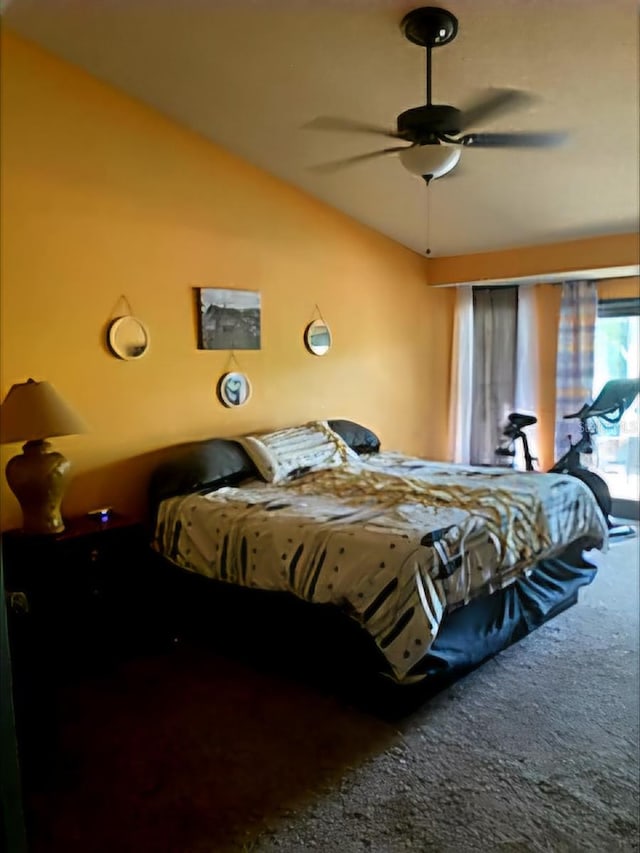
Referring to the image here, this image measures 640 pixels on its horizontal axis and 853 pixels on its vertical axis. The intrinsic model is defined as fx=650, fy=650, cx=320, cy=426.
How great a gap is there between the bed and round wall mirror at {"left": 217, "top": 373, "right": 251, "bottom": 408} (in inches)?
11.2

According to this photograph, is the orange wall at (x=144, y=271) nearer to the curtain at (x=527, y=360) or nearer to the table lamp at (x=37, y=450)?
the table lamp at (x=37, y=450)

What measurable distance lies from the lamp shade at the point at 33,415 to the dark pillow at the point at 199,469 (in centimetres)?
72

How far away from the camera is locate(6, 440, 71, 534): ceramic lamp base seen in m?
2.95

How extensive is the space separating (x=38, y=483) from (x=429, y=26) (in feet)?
8.35

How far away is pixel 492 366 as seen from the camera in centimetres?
584

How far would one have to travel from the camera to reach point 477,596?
2.84 m

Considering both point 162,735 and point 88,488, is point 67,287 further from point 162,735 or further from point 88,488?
point 162,735

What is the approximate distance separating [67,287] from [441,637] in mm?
2448

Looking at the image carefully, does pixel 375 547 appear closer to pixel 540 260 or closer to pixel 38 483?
pixel 38 483

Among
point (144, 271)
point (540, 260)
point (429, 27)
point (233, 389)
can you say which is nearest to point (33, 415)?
point (144, 271)

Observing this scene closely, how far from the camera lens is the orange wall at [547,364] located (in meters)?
5.54

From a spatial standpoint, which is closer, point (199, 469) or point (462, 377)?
→ point (199, 469)

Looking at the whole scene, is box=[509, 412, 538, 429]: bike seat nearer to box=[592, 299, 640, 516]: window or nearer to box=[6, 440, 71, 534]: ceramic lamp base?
box=[592, 299, 640, 516]: window

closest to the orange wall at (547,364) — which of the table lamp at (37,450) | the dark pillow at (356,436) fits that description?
the dark pillow at (356,436)
